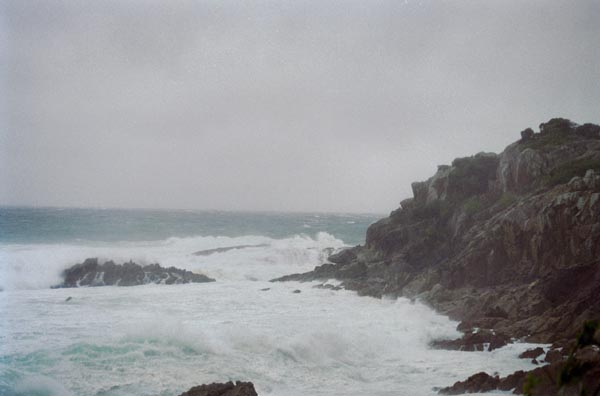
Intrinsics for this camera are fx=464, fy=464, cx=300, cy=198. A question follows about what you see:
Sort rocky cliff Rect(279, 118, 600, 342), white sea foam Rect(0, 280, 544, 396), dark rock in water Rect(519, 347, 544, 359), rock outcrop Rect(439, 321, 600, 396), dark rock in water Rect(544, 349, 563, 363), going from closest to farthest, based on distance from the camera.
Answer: rock outcrop Rect(439, 321, 600, 396) → white sea foam Rect(0, 280, 544, 396) → dark rock in water Rect(544, 349, 563, 363) → dark rock in water Rect(519, 347, 544, 359) → rocky cliff Rect(279, 118, 600, 342)

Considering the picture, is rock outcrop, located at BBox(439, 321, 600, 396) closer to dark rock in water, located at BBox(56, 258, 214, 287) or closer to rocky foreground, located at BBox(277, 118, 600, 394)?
rocky foreground, located at BBox(277, 118, 600, 394)

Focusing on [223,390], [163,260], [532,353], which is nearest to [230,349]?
[223,390]

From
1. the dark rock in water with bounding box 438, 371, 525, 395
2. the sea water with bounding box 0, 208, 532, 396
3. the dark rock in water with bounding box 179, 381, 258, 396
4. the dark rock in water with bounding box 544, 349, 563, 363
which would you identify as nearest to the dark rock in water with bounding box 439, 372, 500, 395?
the dark rock in water with bounding box 438, 371, 525, 395

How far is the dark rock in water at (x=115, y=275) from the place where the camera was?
3133 cm

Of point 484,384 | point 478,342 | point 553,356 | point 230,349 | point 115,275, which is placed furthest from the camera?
point 115,275

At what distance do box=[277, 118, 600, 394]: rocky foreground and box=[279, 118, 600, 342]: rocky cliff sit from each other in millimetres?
52

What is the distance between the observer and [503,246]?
23.3 m

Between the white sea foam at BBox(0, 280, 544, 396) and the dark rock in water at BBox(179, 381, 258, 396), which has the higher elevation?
the dark rock in water at BBox(179, 381, 258, 396)

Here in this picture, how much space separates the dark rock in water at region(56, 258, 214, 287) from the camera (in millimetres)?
31328

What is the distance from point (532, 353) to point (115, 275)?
26.5 metres

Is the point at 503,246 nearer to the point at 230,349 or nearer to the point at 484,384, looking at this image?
the point at 484,384

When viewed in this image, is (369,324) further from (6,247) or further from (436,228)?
(6,247)

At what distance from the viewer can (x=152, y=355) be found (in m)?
14.4

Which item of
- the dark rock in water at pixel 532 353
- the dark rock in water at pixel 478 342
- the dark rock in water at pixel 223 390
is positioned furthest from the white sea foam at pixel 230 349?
the dark rock in water at pixel 223 390
